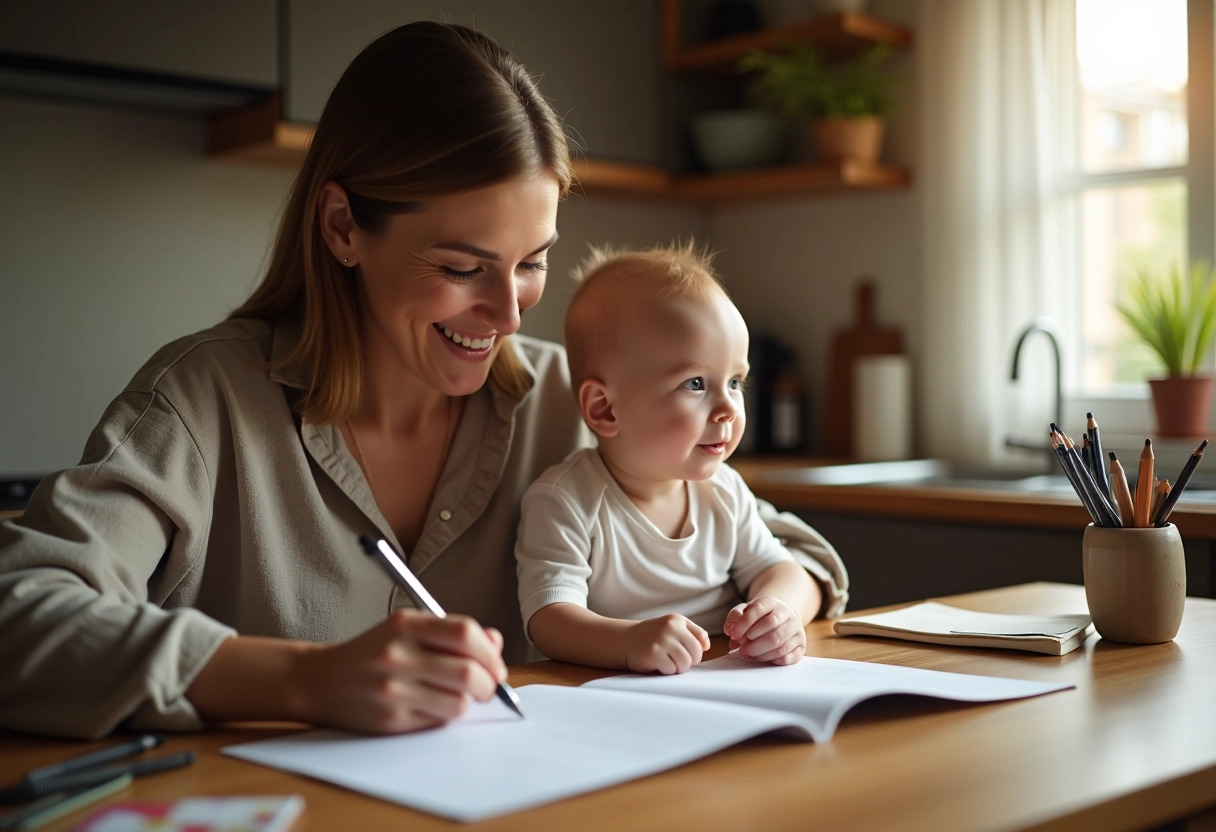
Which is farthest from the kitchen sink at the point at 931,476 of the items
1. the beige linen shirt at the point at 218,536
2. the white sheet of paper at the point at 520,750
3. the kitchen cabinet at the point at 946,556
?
the white sheet of paper at the point at 520,750

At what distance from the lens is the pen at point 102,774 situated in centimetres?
77

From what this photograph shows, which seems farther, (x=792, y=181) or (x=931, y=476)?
(x=792, y=181)

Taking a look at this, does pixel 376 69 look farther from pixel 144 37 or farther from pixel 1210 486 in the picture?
pixel 1210 486

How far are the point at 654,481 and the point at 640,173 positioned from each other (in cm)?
189

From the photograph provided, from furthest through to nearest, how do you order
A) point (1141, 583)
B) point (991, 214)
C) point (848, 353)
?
point (848, 353), point (991, 214), point (1141, 583)

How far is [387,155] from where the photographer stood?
1318 millimetres

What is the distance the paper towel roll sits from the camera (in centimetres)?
304

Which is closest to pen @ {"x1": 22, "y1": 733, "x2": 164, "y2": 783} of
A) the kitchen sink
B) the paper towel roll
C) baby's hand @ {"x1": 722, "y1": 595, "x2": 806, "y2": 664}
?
baby's hand @ {"x1": 722, "y1": 595, "x2": 806, "y2": 664}

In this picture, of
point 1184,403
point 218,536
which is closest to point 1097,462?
point 218,536

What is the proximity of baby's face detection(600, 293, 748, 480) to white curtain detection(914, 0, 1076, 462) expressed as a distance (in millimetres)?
1750

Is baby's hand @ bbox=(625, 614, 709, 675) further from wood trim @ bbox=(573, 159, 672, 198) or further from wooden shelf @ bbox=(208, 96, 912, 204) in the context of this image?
wood trim @ bbox=(573, 159, 672, 198)

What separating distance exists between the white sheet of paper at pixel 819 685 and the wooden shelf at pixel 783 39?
7.09ft

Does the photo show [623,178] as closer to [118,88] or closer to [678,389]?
[118,88]

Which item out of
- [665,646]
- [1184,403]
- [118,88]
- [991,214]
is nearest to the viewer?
[665,646]
